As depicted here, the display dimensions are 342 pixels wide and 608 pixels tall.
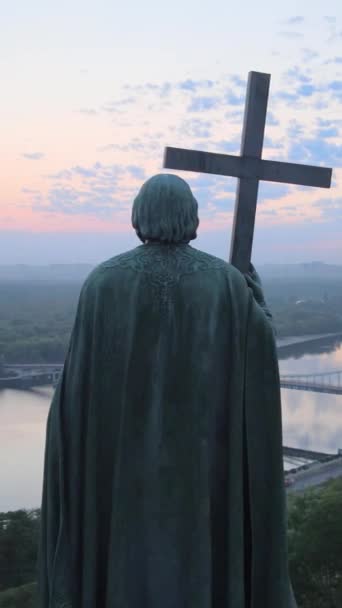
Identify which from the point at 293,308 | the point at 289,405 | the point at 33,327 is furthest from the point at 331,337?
the point at 289,405

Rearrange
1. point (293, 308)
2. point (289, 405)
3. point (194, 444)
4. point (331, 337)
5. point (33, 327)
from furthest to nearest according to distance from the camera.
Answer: point (293, 308) → point (331, 337) → point (33, 327) → point (289, 405) → point (194, 444)

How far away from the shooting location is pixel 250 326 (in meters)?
1.71

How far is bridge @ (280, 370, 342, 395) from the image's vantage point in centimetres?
3312

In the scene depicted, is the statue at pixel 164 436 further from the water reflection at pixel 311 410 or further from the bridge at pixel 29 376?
the bridge at pixel 29 376

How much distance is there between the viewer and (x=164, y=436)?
1675mm

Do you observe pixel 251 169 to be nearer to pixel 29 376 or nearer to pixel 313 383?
pixel 313 383

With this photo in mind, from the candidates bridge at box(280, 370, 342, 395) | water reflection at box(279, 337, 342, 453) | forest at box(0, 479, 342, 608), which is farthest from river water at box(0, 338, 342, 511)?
forest at box(0, 479, 342, 608)

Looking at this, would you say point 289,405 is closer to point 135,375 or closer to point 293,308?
point 135,375

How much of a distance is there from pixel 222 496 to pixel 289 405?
1168 inches

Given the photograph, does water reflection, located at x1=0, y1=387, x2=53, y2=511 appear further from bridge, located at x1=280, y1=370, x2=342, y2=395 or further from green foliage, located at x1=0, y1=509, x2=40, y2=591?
bridge, located at x1=280, y1=370, x2=342, y2=395

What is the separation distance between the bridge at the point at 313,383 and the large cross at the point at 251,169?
29076mm

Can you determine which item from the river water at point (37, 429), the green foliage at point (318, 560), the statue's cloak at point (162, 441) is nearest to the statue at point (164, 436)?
the statue's cloak at point (162, 441)

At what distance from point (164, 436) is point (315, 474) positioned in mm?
20351

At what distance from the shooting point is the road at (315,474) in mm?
20594
